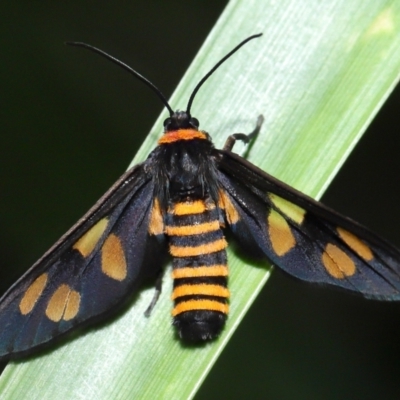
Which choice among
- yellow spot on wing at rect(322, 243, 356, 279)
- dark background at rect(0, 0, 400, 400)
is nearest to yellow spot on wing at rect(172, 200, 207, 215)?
yellow spot on wing at rect(322, 243, 356, 279)

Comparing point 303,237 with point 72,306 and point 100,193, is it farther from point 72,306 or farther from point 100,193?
point 100,193

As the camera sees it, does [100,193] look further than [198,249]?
Yes

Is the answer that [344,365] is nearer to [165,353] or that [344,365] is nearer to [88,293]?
[165,353]

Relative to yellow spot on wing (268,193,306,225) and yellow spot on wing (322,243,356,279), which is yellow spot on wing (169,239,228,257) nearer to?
yellow spot on wing (268,193,306,225)

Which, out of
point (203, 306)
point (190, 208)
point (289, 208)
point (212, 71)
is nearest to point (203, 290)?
point (203, 306)

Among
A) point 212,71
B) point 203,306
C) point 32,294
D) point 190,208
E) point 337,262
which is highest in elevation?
point 212,71

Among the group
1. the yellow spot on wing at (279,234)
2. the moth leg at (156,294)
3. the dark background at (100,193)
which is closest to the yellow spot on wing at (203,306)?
the moth leg at (156,294)
